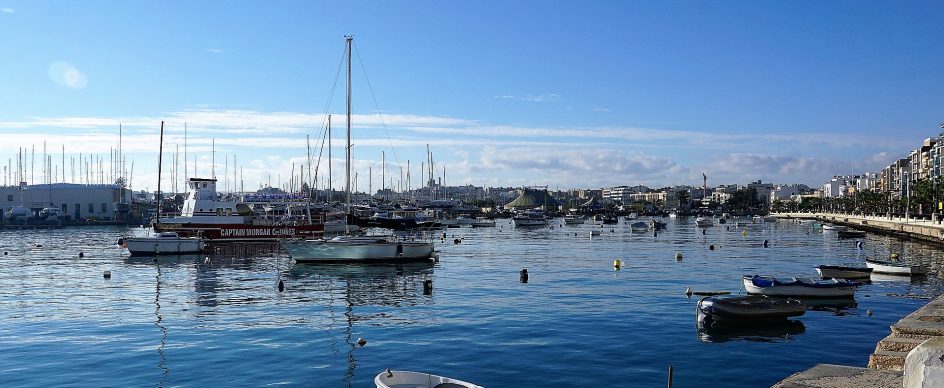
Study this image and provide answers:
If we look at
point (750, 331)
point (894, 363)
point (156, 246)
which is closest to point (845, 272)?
point (750, 331)

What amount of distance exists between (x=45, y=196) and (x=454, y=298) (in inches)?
5864

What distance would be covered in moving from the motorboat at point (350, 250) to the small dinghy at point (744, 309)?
33674 mm

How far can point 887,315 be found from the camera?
35.6 m

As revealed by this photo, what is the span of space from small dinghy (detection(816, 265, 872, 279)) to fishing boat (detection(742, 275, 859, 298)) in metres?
10.8

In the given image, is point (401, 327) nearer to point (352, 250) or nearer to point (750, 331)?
point (750, 331)

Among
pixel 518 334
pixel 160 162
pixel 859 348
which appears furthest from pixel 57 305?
pixel 160 162

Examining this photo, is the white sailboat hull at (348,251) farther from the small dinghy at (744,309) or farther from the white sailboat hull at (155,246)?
the small dinghy at (744,309)

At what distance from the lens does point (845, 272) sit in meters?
51.0

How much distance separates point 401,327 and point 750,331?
564 inches

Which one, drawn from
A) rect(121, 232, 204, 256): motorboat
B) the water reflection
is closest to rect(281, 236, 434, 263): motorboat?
rect(121, 232, 204, 256): motorboat

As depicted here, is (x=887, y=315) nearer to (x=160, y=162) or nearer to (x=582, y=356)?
(x=582, y=356)

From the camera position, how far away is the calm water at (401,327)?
79.5ft

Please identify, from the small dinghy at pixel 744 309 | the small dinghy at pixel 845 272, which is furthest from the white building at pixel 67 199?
the small dinghy at pixel 744 309

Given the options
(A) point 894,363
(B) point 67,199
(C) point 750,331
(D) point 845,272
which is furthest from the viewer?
(B) point 67,199
